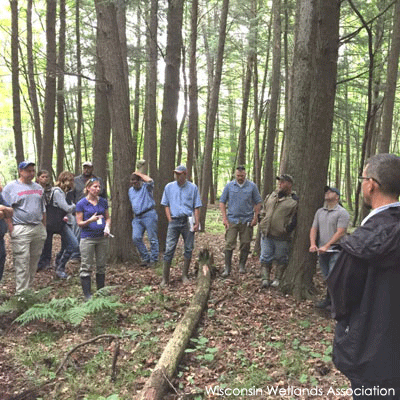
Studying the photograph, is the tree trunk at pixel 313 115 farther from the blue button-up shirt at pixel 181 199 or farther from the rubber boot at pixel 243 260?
the blue button-up shirt at pixel 181 199

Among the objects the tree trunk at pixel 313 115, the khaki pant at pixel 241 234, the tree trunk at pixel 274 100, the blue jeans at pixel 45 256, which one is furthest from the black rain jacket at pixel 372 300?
the tree trunk at pixel 274 100

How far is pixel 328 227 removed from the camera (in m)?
5.71

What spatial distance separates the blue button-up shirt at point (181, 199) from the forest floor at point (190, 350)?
1505 millimetres

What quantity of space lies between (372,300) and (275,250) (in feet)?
15.7

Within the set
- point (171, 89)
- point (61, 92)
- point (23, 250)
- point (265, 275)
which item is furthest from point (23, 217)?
point (61, 92)

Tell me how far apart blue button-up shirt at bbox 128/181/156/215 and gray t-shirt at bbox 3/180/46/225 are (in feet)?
7.65

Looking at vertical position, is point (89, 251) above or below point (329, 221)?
below

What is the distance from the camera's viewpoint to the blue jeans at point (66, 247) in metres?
7.41

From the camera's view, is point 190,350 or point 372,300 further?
point 190,350

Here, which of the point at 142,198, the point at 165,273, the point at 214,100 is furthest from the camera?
the point at 214,100

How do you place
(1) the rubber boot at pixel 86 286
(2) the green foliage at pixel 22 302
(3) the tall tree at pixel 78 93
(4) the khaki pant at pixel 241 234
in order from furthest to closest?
(3) the tall tree at pixel 78 93, (4) the khaki pant at pixel 241 234, (1) the rubber boot at pixel 86 286, (2) the green foliage at pixel 22 302

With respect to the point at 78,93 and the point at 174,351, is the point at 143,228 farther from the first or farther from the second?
the point at 78,93

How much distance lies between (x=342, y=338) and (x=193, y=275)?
5.67 m

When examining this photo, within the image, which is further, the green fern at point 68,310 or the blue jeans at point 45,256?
the blue jeans at point 45,256
